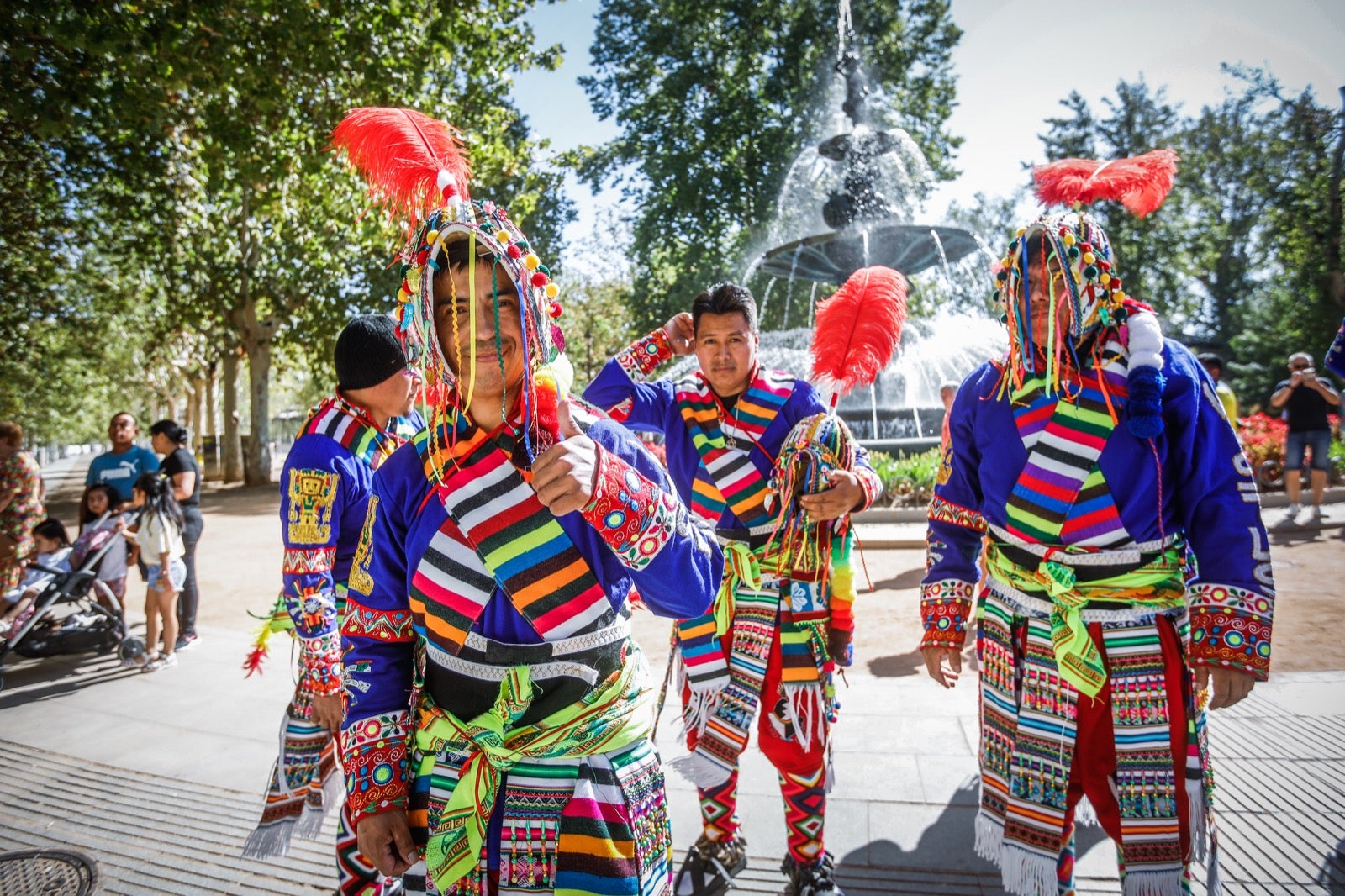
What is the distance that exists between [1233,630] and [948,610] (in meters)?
0.86

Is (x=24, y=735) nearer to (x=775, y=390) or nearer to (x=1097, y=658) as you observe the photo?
(x=775, y=390)

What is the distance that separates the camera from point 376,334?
10.3ft

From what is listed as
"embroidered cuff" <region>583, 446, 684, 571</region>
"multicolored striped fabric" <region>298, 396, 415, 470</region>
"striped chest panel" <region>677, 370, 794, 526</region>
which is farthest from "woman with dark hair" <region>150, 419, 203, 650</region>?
"embroidered cuff" <region>583, 446, 684, 571</region>

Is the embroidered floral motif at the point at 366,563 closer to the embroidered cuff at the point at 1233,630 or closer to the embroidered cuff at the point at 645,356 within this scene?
the embroidered cuff at the point at 645,356

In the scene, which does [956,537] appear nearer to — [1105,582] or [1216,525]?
[1105,582]

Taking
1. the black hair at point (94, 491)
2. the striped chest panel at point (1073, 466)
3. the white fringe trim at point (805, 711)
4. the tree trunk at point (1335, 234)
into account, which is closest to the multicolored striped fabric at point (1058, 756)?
the striped chest panel at point (1073, 466)

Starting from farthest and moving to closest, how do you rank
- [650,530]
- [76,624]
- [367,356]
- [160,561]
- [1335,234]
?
[1335,234] → [76,624] → [160,561] → [367,356] → [650,530]

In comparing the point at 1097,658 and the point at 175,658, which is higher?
the point at 1097,658

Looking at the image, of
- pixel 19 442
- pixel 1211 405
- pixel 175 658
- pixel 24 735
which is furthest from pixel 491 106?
pixel 1211 405

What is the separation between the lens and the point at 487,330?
175 cm

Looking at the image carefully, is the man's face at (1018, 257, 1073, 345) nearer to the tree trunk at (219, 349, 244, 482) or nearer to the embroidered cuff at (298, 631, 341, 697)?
the embroidered cuff at (298, 631, 341, 697)

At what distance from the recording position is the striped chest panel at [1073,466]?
245cm

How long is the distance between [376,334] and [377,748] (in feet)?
6.05

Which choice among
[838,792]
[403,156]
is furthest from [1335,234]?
[403,156]
